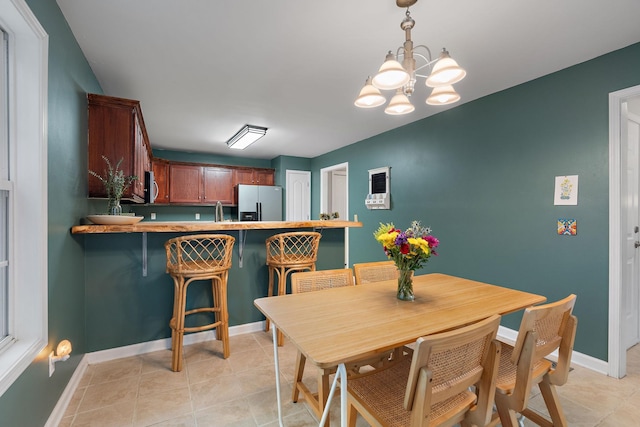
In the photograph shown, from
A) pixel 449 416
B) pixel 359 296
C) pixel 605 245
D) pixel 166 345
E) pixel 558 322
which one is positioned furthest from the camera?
pixel 166 345

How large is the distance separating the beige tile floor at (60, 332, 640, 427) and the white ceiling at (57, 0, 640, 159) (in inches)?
95.4

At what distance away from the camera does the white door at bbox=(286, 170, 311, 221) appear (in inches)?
241

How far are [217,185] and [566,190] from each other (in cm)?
538

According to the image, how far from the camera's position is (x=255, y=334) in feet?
9.64

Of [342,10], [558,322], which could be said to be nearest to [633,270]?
[558,322]

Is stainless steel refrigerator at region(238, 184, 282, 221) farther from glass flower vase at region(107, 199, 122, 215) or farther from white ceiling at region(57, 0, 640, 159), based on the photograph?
glass flower vase at region(107, 199, 122, 215)

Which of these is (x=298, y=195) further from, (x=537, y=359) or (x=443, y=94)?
(x=537, y=359)

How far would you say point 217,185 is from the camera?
232 inches

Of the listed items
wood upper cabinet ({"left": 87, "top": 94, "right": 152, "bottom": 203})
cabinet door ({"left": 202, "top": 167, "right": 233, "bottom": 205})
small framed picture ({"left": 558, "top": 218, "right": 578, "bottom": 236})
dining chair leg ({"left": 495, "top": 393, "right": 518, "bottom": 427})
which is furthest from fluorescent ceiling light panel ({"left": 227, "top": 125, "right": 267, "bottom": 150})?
dining chair leg ({"left": 495, "top": 393, "right": 518, "bottom": 427})

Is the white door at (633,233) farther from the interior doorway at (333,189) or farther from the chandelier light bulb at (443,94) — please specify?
the interior doorway at (333,189)

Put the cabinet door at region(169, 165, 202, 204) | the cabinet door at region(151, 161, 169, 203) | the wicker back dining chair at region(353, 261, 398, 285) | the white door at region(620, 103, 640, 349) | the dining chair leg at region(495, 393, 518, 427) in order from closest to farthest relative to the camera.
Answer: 1. the dining chair leg at region(495, 393, 518, 427)
2. the wicker back dining chair at region(353, 261, 398, 285)
3. the white door at region(620, 103, 640, 349)
4. the cabinet door at region(151, 161, 169, 203)
5. the cabinet door at region(169, 165, 202, 204)

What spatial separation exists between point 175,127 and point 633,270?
538 cm

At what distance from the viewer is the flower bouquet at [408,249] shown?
155 centimetres

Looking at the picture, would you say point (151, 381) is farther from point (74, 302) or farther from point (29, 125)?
point (29, 125)
